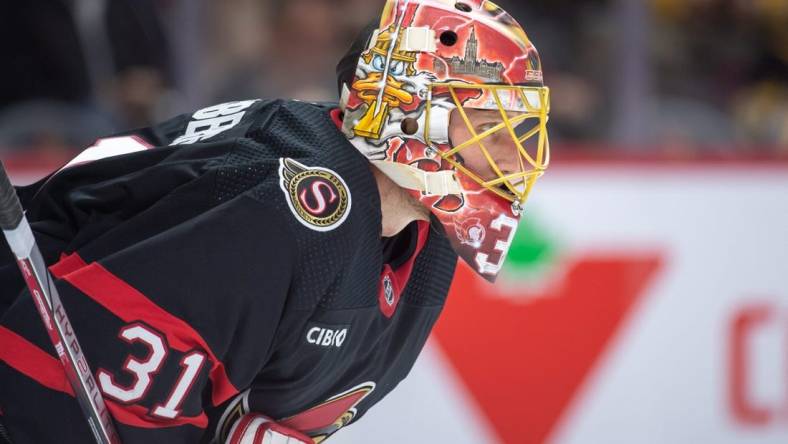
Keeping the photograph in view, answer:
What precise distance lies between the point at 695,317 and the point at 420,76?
1894mm

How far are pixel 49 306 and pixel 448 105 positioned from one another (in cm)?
65

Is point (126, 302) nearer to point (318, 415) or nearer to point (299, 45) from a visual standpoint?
point (318, 415)

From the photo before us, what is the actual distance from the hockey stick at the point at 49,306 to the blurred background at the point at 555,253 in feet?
5.75

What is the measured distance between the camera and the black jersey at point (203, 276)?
1.51 metres

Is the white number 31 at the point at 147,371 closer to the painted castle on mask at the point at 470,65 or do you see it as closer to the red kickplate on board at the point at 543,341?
the painted castle on mask at the point at 470,65

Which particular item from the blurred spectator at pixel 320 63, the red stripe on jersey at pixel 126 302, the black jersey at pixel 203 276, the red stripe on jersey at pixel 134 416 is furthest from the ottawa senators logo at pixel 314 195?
the blurred spectator at pixel 320 63

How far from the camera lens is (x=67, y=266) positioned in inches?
61.5

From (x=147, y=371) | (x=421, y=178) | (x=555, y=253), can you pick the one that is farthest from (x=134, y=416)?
(x=555, y=253)

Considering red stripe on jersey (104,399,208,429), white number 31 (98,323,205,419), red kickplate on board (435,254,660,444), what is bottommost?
red kickplate on board (435,254,660,444)

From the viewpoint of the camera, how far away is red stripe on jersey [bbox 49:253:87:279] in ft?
5.10

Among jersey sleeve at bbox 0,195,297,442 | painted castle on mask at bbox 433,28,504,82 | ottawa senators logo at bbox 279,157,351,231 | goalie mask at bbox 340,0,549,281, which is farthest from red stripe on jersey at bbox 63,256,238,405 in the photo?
painted castle on mask at bbox 433,28,504,82

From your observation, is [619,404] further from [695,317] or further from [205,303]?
[205,303]

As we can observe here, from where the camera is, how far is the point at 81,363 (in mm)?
1476

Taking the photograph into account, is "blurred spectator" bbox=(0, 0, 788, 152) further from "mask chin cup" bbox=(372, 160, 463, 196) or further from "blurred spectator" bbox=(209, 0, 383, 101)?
"mask chin cup" bbox=(372, 160, 463, 196)
